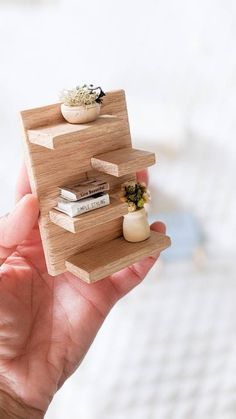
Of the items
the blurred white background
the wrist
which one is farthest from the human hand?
the blurred white background

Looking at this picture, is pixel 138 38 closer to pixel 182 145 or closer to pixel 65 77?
pixel 65 77

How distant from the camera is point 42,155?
836 millimetres

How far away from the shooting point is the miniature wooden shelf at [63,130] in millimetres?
767

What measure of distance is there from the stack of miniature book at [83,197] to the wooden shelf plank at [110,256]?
→ 9 centimetres

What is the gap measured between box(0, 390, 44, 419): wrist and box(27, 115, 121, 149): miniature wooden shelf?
17.8 inches

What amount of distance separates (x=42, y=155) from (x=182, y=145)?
0.97 m

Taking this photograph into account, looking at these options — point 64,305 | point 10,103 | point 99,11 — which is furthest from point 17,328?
point 99,11

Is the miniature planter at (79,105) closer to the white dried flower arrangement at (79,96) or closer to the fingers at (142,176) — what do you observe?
the white dried flower arrangement at (79,96)

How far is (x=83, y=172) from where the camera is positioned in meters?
0.89

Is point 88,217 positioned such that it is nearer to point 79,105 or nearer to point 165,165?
point 79,105

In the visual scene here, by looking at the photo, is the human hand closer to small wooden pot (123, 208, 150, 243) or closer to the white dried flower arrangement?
Result: small wooden pot (123, 208, 150, 243)

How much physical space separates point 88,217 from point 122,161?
0.34ft

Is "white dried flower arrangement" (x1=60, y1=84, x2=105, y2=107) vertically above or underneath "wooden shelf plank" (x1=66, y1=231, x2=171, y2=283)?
above

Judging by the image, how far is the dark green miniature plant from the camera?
0.89 m
